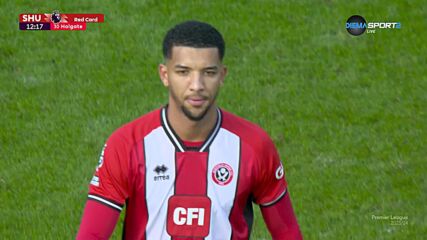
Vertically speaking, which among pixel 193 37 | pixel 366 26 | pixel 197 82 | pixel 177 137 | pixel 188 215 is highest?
pixel 366 26

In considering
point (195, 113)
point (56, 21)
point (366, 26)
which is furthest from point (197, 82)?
point (56, 21)

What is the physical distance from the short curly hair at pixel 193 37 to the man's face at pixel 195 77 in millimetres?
36

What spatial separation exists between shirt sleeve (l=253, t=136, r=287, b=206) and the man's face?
62cm

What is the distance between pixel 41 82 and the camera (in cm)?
1416

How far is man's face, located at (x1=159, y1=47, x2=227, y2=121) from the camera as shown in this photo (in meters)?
6.52

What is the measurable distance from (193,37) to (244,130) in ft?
2.82

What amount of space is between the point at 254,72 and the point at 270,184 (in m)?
7.30

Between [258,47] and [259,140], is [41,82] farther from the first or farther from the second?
[259,140]

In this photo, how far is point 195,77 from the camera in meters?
6.52

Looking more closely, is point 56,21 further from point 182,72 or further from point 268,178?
point 182,72

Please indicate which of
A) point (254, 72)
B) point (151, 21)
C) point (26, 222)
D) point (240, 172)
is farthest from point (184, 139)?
point (151, 21)

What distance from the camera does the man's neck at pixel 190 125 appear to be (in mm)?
6867

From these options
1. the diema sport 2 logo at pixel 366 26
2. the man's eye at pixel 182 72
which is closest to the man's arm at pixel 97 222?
the man's eye at pixel 182 72

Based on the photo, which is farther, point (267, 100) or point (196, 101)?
point (267, 100)
